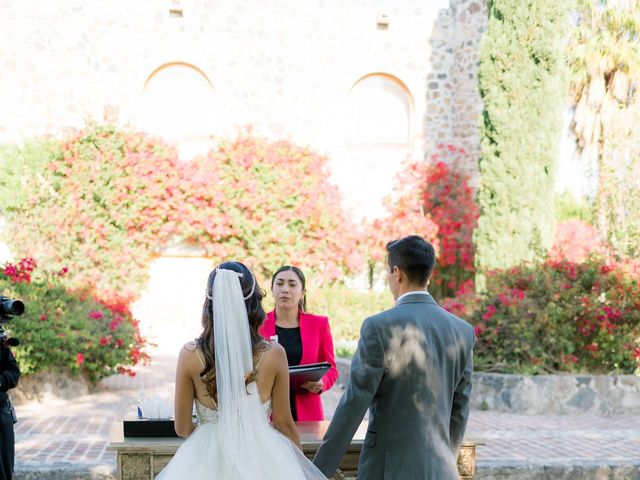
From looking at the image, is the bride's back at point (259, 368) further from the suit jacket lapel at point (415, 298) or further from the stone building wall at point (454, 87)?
the stone building wall at point (454, 87)

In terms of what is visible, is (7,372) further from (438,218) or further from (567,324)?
(438,218)

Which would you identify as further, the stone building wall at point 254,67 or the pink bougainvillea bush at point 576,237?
the pink bougainvillea bush at point 576,237

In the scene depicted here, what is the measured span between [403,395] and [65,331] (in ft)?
22.5

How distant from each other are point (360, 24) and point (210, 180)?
4534 mm

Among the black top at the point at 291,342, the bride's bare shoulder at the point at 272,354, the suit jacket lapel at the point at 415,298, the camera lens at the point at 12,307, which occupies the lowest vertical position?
the black top at the point at 291,342

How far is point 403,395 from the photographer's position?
10.2 feet

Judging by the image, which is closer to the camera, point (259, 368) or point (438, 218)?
point (259, 368)

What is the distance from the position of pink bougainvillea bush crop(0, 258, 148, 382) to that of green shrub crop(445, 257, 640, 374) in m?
4.41

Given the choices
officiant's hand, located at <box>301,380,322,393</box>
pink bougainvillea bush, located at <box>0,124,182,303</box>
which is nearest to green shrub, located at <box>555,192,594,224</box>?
pink bougainvillea bush, located at <box>0,124,182,303</box>

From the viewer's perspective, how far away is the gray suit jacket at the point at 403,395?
3074 mm

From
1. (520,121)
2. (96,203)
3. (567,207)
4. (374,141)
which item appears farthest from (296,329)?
(567,207)

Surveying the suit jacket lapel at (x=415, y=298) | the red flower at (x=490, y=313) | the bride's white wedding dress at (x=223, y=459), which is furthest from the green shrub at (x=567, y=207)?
the bride's white wedding dress at (x=223, y=459)

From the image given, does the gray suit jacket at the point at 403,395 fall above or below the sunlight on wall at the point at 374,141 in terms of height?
below

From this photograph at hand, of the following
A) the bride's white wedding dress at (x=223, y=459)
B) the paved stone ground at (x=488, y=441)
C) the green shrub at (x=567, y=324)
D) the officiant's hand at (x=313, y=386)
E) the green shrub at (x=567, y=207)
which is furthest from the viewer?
the green shrub at (x=567, y=207)
